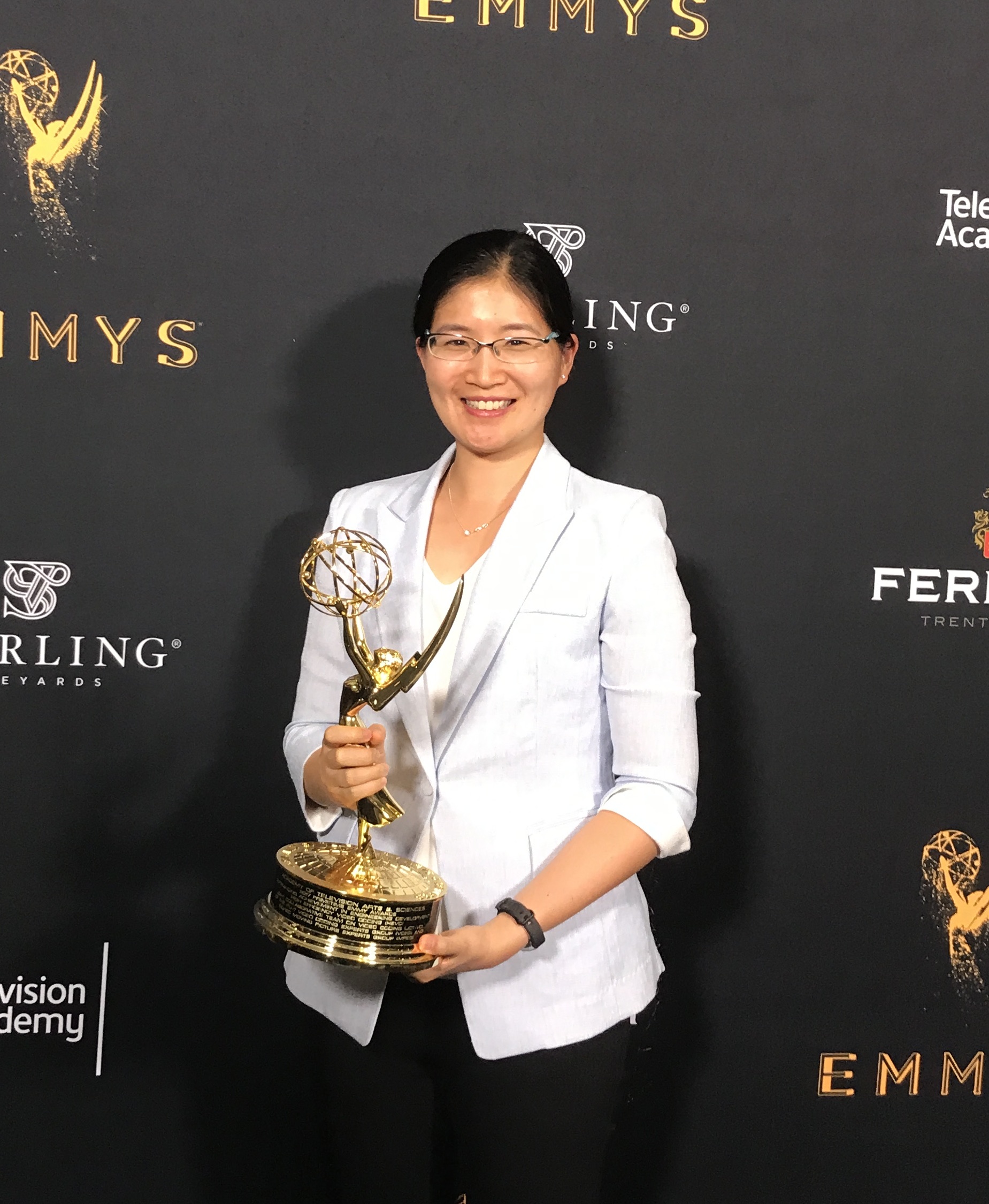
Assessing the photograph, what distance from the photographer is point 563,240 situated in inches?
84.4

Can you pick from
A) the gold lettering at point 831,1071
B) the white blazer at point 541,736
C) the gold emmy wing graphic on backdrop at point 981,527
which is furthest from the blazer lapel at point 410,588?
the gold lettering at point 831,1071

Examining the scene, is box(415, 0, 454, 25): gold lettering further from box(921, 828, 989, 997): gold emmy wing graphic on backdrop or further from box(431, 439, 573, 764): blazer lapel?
box(921, 828, 989, 997): gold emmy wing graphic on backdrop

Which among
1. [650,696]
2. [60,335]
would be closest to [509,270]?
[650,696]

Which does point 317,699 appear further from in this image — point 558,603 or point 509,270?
point 509,270

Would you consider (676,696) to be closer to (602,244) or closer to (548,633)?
(548,633)

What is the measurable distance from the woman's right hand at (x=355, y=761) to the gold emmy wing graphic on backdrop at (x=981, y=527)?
1.20 meters

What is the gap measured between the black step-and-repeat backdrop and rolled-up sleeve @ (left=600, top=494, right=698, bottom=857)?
505 mm

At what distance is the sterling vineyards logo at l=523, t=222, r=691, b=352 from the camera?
2.15 metres

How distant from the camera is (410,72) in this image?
210 cm

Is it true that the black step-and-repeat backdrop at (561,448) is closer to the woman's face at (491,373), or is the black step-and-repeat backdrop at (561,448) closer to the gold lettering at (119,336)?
the gold lettering at (119,336)

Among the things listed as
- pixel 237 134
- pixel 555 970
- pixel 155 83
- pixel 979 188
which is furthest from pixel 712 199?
pixel 555 970

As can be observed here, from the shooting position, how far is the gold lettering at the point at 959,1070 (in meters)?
2.34

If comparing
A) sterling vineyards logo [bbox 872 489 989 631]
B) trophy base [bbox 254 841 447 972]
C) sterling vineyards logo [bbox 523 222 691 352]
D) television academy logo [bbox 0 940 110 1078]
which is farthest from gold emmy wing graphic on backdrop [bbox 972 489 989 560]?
television academy logo [bbox 0 940 110 1078]

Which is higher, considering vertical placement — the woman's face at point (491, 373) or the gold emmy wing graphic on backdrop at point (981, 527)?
the woman's face at point (491, 373)
